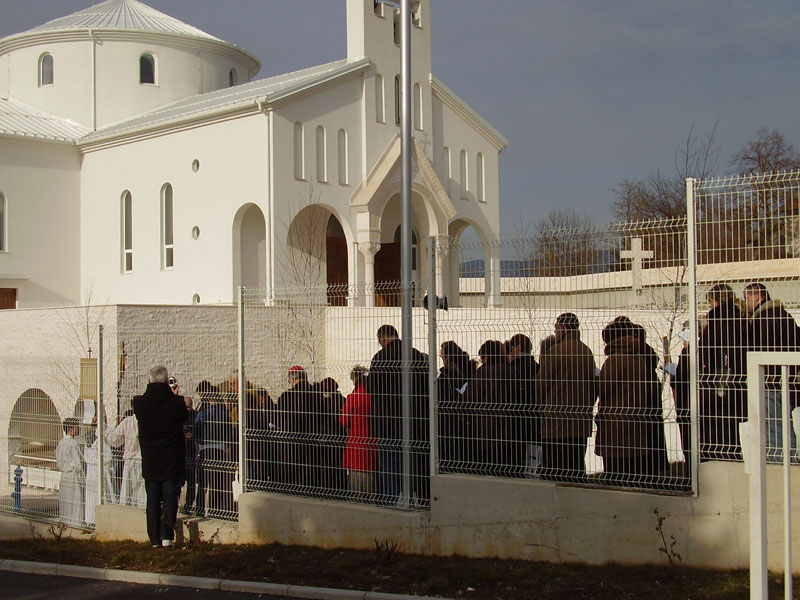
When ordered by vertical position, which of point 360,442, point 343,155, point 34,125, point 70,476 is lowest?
point 70,476

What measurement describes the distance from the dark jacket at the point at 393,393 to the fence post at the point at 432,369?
113 millimetres

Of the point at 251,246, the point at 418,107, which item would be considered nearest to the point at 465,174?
the point at 418,107

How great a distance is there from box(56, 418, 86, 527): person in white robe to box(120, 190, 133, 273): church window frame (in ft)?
50.8

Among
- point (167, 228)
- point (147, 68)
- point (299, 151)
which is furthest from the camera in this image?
point (147, 68)

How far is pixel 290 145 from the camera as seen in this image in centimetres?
2328

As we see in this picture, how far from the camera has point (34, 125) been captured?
28.6 metres

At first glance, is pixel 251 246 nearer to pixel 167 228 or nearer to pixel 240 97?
pixel 167 228

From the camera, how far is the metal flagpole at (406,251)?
346 inches

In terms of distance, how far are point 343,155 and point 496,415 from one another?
1753 centimetres

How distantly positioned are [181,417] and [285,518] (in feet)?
5.28

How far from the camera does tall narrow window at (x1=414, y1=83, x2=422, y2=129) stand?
1068 inches

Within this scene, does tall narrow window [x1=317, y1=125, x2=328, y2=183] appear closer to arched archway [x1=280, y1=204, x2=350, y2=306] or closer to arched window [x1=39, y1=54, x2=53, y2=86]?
arched archway [x1=280, y1=204, x2=350, y2=306]

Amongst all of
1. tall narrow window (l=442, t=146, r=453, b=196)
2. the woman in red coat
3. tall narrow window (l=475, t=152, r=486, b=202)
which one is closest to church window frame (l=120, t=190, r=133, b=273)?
tall narrow window (l=442, t=146, r=453, b=196)

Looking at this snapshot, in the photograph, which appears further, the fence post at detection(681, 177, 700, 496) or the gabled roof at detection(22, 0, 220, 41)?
the gabled roof at detection(22, 0, 220, 41)
